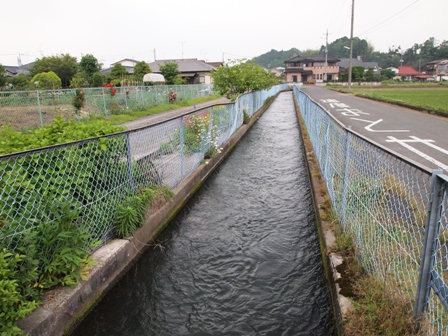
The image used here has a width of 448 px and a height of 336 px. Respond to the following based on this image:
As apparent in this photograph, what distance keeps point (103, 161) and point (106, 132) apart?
0.54m

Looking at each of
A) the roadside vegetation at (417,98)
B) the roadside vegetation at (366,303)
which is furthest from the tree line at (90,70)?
the roadside vegetation at (366,303)

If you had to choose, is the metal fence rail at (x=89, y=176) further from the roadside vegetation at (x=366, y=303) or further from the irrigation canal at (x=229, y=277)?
the roadside vegetation at (x=366, y=303)

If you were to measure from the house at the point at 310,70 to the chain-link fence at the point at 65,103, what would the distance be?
58.5m

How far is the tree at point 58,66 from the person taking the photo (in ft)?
135

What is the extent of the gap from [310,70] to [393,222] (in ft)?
258

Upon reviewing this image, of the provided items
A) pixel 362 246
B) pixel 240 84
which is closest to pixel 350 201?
pixel 362 246

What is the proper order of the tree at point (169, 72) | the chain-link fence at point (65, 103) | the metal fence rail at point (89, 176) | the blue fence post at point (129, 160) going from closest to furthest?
1. the metal fence rail at point (89, 176)
2. the blue fence post at point (129, 160)
3. the chain-link fence at point (65, 103)
4. the tree at point (169, 72)

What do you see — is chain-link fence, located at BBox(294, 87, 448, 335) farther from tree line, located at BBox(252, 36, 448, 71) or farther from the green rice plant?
tree line, located at BBox(252, 36, 448, 71)

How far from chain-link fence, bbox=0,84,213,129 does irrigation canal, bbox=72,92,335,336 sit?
7299 millimetres

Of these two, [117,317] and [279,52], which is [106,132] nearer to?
[117,317]

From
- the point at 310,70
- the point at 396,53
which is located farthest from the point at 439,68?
the point at 310,70

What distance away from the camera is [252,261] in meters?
4.02

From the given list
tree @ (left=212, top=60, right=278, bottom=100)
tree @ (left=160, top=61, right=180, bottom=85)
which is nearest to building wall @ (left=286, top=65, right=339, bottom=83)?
tree @ (left=160, top=61, right=180, bottom=85)

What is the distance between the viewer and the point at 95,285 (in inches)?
127
